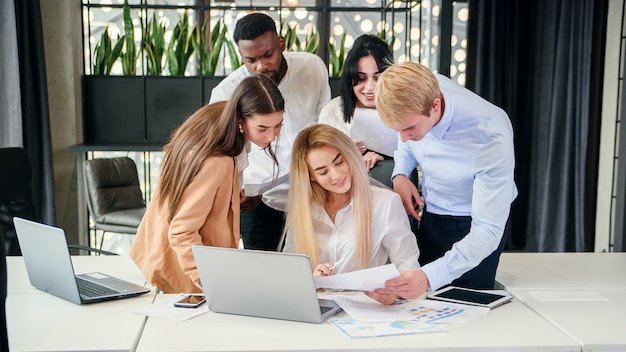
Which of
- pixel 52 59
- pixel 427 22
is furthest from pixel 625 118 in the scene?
pixel 52 59

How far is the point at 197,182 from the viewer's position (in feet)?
7.27

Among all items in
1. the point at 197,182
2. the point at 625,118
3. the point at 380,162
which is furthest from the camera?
the point at 625,118

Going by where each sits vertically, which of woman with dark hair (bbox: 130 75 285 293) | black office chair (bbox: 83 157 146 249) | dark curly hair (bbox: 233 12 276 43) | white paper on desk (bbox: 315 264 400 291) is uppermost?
dark curly hair (bbox: 233 12 276 43)

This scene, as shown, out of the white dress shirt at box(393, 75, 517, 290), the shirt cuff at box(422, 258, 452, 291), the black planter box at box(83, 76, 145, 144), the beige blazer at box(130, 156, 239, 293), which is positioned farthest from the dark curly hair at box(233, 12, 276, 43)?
the black planter box at box(83, 76, 145, 144)

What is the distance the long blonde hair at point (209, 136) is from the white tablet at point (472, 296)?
0.82 meters

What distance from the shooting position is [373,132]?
2967mm

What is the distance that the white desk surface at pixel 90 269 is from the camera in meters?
2.33

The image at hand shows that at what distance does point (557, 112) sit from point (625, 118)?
931 mm

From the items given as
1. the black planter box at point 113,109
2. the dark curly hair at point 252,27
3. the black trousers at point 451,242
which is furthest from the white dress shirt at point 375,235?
the black planter box at point 113,109

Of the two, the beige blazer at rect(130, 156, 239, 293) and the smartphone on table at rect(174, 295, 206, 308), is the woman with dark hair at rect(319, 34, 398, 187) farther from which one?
the smartphone on table at rect(174, 295, 206, 308)

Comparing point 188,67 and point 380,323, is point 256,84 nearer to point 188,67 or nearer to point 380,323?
point 380,323

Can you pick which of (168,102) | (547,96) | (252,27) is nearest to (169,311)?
(252,27)

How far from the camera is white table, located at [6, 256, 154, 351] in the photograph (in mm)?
1749

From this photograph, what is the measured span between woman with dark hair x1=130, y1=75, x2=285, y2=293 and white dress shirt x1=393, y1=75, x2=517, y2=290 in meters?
0.59
